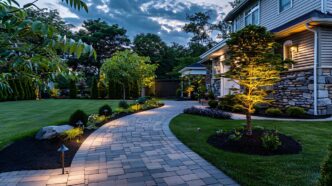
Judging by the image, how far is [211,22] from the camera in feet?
101

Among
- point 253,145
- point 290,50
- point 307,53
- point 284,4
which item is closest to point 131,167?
point 253,145

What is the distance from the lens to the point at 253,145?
4484 mm

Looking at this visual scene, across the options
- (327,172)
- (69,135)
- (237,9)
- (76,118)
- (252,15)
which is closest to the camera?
(327,172)

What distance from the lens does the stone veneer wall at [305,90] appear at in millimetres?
7843

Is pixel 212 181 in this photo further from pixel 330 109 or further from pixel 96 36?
pixel 96 36

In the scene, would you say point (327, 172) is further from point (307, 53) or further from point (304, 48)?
point (304, 48)

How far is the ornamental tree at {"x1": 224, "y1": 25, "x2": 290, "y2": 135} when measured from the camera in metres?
4.84

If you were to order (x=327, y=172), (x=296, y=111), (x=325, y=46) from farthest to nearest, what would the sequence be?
(x=296, y=111)
(x=325, y=46)
(x=327, y=172)

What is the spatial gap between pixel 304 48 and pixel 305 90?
159 centimetres

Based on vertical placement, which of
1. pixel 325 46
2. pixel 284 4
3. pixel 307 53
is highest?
pixel 284 4

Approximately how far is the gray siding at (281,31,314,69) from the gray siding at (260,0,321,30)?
1.11 m

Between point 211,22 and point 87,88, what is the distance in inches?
733

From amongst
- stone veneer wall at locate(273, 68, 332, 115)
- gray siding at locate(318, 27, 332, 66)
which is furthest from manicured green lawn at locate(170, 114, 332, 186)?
gray siding at locate(318, 27, 332, 66)

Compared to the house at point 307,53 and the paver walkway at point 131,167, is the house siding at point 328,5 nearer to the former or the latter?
the house at point 307,53
